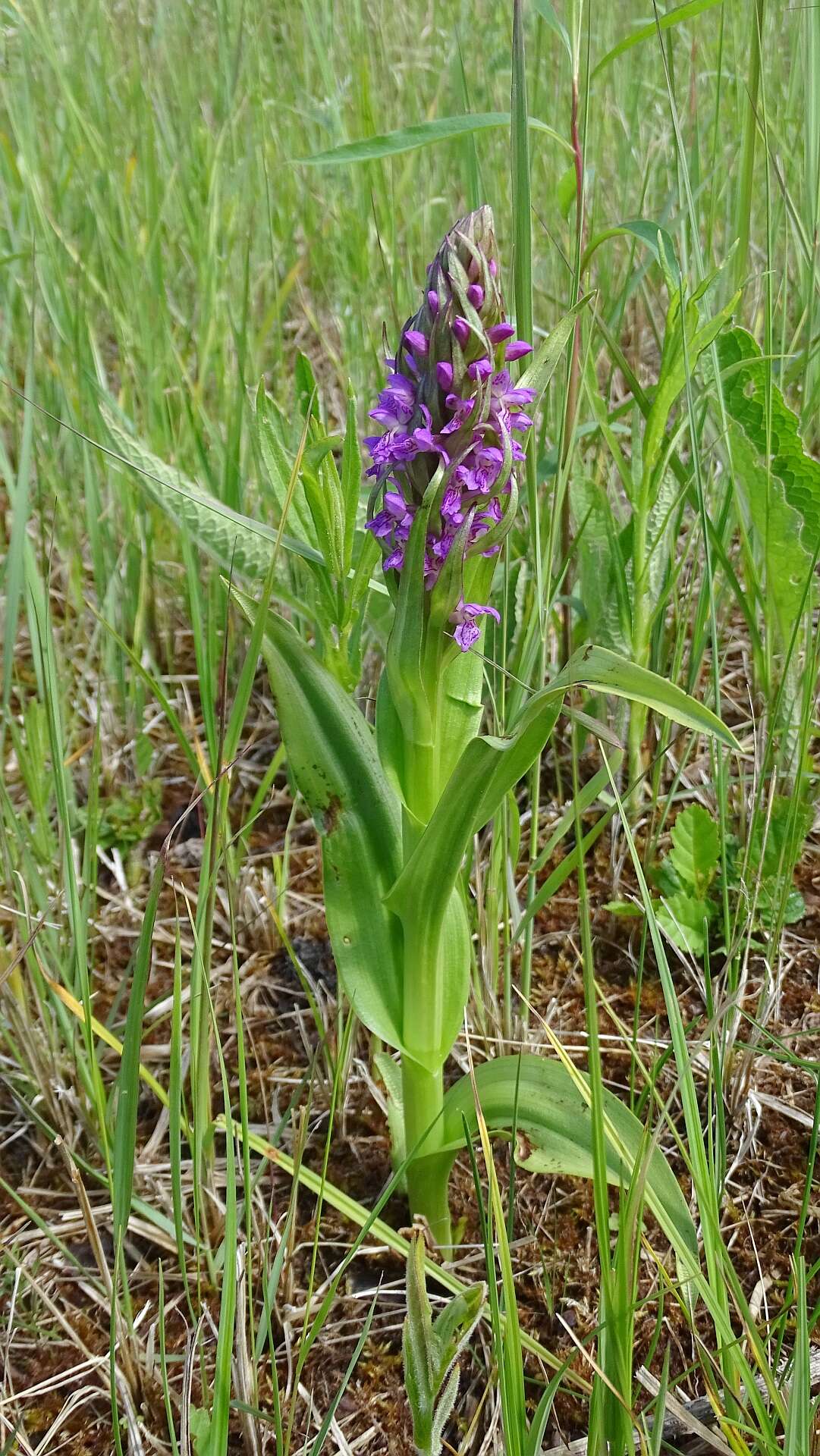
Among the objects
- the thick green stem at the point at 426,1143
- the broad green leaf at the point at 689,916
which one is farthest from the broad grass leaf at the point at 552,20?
the thick green stem at the point at 426,1143

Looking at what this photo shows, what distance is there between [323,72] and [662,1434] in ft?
8.83

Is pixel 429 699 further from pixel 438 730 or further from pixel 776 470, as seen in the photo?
pixel 776 470

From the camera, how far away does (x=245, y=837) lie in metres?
1.82

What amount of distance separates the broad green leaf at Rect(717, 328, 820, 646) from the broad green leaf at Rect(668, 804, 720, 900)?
325 mm

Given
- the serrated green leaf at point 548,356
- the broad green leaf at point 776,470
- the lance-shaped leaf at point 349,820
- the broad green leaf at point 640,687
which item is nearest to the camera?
the broad green leaf at point 640,687

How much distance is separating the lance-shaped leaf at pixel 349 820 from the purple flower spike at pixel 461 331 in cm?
39

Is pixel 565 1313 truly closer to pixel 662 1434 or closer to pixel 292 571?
pixel 662 1434

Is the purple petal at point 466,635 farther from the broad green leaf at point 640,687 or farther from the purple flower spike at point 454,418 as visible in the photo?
the broad green leaf at point 640,687

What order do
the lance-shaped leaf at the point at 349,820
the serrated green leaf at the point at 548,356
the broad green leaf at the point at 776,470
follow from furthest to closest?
the broad green leaf at the point at 776,470
the lance-shaped leaf at the point at 349,820
the serrated green leaf at the point at 548,356

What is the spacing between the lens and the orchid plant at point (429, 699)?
102cm

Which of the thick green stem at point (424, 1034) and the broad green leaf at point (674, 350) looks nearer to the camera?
the thick green stem at point (424, 1034)

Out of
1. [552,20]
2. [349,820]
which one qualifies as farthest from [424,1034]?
[552,20]

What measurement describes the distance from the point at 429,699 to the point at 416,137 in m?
0.77

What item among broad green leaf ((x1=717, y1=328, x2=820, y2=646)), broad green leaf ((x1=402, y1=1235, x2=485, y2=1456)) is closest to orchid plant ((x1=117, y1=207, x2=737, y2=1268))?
broad green leaf ((x1=402, y1=1235, x2=485, y2=1456))
